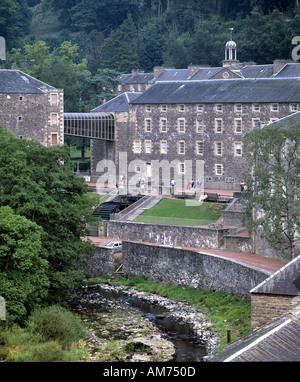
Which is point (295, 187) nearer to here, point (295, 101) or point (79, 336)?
point (79, 336)

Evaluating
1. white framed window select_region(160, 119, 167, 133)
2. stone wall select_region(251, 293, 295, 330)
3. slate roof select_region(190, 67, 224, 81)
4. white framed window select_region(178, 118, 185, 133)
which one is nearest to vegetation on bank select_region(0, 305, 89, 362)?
→ stone wall select_region(251, 293, 295, 330)

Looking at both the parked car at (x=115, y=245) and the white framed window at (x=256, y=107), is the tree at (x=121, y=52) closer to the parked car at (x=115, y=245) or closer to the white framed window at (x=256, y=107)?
the white framed window at (x=256, y=107)

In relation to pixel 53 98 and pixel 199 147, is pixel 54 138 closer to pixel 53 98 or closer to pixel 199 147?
pixel 53 98

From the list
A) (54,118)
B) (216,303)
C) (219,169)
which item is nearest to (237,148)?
Result: (219,169)

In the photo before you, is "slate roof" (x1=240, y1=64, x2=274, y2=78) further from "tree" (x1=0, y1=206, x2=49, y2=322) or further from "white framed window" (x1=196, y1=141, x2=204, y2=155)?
"tree" (x1=0, y1=206, x2=49, y2=322)

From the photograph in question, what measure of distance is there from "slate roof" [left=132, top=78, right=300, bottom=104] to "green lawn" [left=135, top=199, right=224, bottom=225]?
10969 millimetres

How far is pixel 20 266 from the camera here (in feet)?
114

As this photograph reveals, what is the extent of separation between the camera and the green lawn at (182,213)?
168 ft

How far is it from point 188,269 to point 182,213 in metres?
8.94

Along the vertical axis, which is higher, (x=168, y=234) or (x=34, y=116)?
(x=34, y=116)

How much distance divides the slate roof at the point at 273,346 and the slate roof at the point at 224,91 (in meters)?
38.6

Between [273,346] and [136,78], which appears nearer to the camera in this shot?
[273,346]

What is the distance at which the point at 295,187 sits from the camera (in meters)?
39.4
